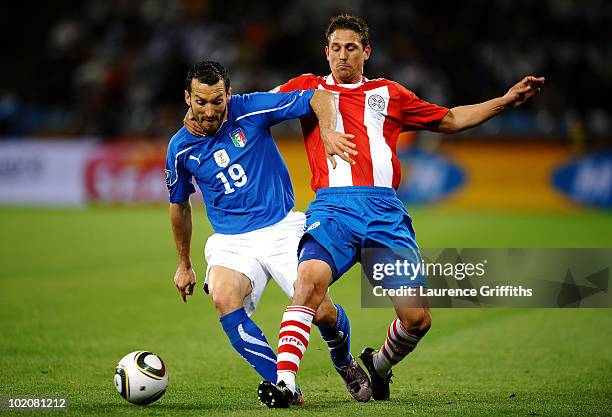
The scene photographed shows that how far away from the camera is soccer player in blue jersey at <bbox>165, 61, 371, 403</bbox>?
6.22 m

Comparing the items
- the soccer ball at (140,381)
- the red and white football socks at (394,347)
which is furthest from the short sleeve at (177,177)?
the red and white football socks at (394,347)

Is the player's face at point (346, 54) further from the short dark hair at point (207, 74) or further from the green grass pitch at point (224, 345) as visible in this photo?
the green grass pitch at point (224, 345)

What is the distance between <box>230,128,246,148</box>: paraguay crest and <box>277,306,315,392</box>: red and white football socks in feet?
3.92

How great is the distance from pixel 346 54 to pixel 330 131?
1.95 feet

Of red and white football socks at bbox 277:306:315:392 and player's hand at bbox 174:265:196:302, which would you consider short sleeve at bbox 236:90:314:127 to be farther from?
red and white football socks at bbox 277:306:315:392

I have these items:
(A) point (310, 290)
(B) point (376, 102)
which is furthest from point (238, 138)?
(A) point (310, 290)

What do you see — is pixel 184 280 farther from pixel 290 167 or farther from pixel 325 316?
pixel 290 167

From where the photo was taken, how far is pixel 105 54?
23.2m

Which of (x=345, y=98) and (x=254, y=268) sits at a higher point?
(x=345, y=98)

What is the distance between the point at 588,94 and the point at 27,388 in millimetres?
15293

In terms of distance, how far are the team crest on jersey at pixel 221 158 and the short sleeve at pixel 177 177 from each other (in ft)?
0.69

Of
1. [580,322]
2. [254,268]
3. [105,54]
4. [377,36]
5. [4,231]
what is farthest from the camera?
[105,54]

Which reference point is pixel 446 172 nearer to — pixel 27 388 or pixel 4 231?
pixel 4 231

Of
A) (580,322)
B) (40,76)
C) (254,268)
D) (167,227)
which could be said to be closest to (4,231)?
(167,227)
